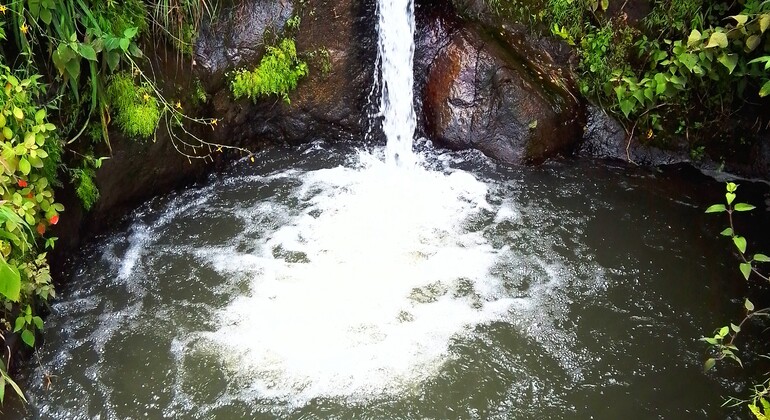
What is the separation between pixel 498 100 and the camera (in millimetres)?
5184

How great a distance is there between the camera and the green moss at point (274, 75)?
4.93 m

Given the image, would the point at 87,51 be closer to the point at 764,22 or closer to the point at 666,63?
the point at 666,63

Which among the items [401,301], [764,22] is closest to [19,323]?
[401,301]

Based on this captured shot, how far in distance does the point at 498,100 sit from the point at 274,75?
6.32 ft

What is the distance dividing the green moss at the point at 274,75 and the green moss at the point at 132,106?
2.66 ft

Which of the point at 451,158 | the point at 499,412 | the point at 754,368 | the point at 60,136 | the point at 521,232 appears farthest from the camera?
the point at 451,158

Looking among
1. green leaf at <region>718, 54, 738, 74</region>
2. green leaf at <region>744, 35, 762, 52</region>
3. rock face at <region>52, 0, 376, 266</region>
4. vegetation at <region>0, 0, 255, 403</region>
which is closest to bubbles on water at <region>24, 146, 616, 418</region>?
rock face at <region>52, 0, 376, 266</region>

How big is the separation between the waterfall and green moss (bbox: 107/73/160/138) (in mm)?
2027

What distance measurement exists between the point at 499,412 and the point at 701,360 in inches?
48.8

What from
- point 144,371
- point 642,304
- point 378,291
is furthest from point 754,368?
point 144,371

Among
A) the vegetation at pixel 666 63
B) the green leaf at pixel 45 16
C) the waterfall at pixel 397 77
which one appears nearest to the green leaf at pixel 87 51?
the green leaf at pixel 45 16

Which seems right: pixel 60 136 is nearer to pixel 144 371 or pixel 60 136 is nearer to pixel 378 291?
pixel 144 371

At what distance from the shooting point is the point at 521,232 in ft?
14.4

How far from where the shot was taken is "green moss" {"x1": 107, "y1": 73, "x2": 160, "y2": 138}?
408 centimetres
